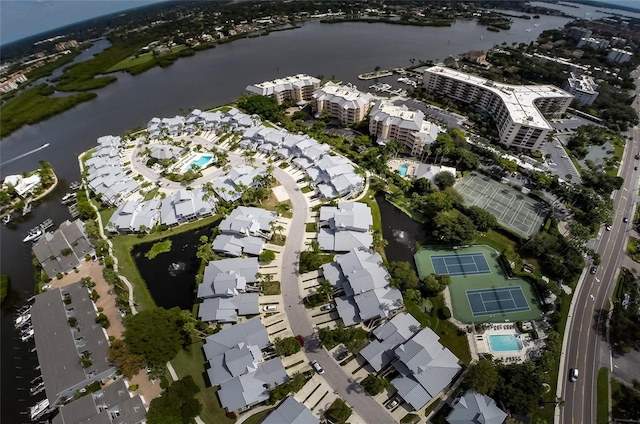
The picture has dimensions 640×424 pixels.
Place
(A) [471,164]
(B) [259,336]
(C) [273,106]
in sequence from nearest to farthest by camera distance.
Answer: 1. (B) [259,336]
2. (A) [471,164]
3. (C) [273,106]

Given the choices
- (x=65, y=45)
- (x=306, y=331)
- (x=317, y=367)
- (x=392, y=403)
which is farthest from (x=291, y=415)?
(x=65, y=45)

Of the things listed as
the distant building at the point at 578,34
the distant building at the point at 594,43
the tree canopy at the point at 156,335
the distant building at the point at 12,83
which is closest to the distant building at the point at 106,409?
the tree canopy at the point at 156,335

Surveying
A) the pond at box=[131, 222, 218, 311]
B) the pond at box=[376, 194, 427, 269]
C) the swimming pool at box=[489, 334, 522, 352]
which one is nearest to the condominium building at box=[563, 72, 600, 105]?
the pond at box=[376, 194, 427, 269]

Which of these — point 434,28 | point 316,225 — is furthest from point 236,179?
A: point 434,28

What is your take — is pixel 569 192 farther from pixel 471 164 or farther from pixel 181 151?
pixel 181 151

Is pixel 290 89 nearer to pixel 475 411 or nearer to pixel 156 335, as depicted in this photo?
pixel 156 335

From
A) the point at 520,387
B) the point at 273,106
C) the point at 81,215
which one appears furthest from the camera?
the point at 273,106
